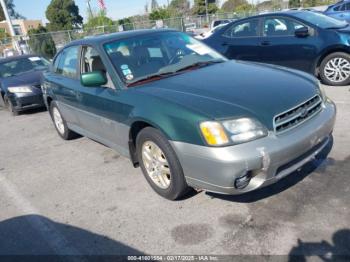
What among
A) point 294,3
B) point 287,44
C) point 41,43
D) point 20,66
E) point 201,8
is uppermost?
point 287,44

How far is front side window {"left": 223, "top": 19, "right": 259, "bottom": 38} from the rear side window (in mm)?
4045

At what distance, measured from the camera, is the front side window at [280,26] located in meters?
7.23

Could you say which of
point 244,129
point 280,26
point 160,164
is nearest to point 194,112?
point 244,129

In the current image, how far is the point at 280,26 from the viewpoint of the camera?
741cm

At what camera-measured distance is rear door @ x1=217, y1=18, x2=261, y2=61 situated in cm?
772

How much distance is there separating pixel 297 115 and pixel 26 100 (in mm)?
7194

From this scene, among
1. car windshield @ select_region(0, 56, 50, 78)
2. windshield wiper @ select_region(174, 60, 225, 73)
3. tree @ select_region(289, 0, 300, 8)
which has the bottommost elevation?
tree @ select_region(289, 0, 300, 8)

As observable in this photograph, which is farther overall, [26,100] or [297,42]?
[26,100]

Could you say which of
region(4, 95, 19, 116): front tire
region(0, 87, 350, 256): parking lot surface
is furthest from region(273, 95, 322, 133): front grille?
region(4, 95, 19, 116): front tire

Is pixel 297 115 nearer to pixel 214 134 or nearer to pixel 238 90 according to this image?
pixel 238 90

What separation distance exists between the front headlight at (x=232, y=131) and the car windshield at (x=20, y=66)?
26.2 ft

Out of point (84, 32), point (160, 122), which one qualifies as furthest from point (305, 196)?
point (84, 32)

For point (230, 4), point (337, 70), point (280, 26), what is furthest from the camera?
point (230, 4)

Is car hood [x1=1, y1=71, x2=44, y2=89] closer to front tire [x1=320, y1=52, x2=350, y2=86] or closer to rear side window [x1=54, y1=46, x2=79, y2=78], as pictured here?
rear side window [x1=54, y1=46, x2=79, y2=78]
